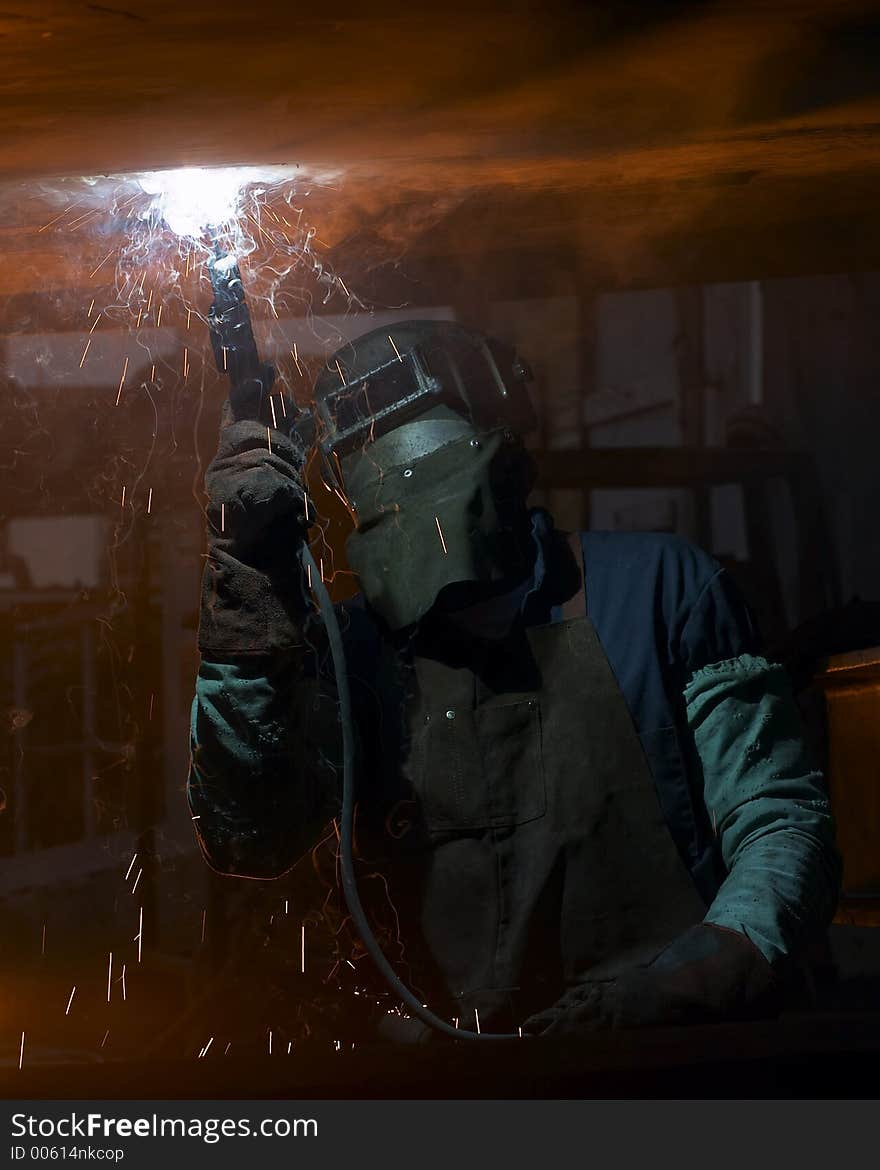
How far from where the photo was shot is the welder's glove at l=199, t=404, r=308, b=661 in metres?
1.83

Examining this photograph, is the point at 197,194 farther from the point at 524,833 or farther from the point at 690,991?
the point at 690,991

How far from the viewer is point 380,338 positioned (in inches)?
87.5

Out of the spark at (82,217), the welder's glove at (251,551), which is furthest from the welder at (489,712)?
the spark at (82,217)

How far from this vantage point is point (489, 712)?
2.12 metres

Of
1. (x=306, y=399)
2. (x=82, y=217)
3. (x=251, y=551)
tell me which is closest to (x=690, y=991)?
(x=251, y=551)

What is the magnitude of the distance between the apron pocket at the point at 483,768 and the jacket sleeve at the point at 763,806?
0.96ft

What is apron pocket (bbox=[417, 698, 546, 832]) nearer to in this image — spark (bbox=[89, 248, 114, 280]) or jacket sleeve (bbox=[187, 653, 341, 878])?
jacket sleeve (bbox=[187, 653, 341, 878])

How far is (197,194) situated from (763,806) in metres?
1.42

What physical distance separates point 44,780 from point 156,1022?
650 mm

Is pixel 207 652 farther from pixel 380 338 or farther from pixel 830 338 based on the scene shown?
pixel 830 338

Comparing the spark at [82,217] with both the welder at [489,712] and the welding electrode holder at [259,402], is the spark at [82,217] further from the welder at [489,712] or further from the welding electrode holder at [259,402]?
the welder at [489,712]

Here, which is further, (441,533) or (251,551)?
(441,533)

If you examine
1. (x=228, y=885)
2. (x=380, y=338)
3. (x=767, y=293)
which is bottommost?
(x=228, y=885)

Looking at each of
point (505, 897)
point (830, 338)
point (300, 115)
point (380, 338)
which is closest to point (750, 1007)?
point (505, 897)
